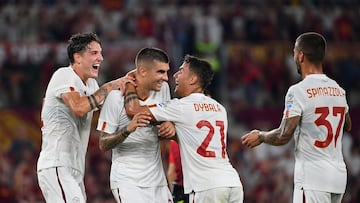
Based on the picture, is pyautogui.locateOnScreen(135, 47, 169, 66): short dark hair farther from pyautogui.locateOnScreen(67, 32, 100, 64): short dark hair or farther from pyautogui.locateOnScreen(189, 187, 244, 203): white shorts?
pyautogui.locateOnScreen(189, 187, 244, 203): white shorts

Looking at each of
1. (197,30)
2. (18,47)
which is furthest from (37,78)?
(197,30)

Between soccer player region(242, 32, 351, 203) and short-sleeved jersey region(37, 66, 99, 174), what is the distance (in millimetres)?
2038

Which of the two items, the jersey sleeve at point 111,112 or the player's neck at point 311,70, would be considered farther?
the player's neck at point 311,70

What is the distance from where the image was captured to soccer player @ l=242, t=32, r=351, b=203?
979 centimetres

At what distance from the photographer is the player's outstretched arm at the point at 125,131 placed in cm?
964

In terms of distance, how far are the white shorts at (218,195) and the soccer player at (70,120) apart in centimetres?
118

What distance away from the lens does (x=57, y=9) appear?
22.1m

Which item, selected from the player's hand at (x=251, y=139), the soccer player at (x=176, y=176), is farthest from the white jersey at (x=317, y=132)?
the soccer player at (x=176, y=176)

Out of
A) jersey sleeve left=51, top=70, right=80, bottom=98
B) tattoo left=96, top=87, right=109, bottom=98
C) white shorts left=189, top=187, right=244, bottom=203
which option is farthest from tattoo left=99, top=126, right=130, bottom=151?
white shorts left=189, top=187, right=244, bottom=203

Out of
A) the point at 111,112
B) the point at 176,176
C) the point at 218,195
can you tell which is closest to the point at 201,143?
the point at 218,195

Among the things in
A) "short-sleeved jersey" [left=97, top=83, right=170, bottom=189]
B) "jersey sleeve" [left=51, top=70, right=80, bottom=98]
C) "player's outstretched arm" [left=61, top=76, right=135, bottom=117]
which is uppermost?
"jersey sleeve" [left=51, top=70, right=80, bottom=98]

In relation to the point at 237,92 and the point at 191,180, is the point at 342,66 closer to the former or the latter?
the point at 237,92

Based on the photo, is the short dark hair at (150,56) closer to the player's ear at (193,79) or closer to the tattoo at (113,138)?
the player's ear at (193,79)

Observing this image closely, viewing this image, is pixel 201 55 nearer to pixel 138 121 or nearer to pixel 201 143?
pixel 201 143
